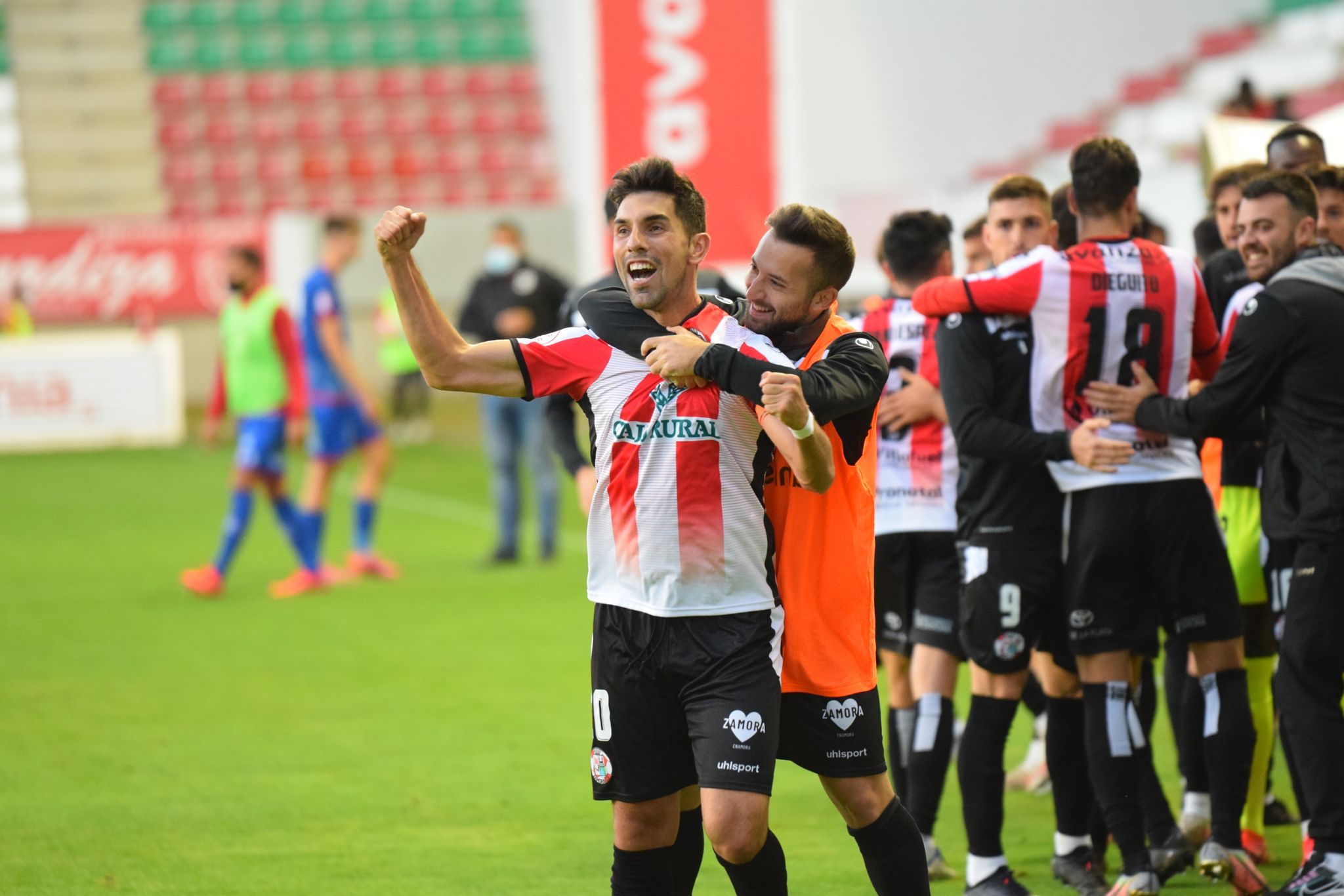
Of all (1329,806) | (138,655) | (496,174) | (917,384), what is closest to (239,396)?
(138,655)

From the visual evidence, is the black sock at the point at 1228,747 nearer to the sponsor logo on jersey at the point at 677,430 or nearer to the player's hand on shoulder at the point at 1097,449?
the player's hand on shoulder at the point at 1097,449

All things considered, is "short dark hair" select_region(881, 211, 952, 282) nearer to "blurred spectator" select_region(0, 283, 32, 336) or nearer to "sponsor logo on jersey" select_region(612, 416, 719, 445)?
"sponsor logo on jersey" select_region(612, 416, 719, 445)

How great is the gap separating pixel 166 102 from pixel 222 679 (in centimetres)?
2142

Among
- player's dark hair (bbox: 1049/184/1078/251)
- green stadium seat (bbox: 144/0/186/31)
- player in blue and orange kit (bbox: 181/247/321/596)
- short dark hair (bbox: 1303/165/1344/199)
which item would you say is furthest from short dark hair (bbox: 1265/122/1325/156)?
green stadium seat (bbox: 144/0/186/31)

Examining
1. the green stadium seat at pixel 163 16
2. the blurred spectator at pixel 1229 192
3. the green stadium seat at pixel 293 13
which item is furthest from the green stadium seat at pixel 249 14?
the blurred spectator at pixel 1229 192

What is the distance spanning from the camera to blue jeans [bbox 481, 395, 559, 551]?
10.7 metres

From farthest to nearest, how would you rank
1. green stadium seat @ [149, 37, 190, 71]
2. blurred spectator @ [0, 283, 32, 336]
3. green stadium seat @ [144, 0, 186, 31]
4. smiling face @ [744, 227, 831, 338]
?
green stadium seat @ [144, 0, 186, 31] < green stadium seat @ [149, 37, 190, 71] < blurred spectator @ [0, 283, 32, 336] < smiling face @ [744, 227, 831, 338]

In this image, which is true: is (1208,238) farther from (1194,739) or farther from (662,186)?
(662,186)

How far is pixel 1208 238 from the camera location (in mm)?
5562

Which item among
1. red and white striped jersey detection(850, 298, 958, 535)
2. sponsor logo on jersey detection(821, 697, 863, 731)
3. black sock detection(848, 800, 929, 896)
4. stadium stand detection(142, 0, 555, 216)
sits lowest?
black sock detection(848, 800, 929, 896)

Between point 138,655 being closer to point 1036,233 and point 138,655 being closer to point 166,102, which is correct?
point 1036,233

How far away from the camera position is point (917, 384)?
5.05 meters

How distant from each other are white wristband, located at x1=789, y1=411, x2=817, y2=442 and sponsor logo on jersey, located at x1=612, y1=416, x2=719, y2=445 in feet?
0.86

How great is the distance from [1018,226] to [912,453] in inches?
31.1
